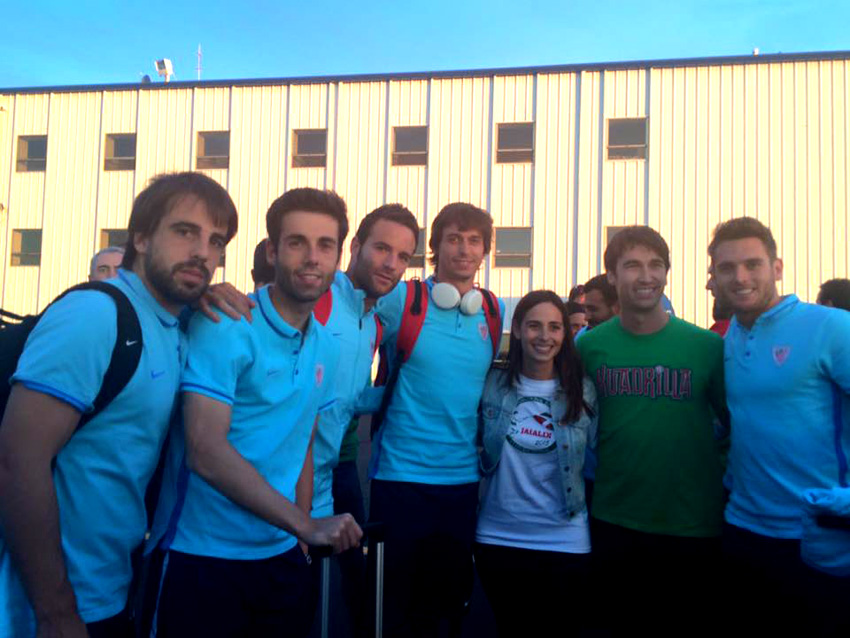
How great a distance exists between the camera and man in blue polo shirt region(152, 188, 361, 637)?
2137mm

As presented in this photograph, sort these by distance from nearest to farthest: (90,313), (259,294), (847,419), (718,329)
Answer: (90,313) < (259,294) < (847,419) < (718,329)

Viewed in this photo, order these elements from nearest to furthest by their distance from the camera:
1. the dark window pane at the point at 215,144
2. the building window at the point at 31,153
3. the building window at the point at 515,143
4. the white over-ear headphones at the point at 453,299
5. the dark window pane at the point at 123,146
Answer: the white over-ear headphones at the point at 453,299 < the building window at the point at 515,143 < the dark window pane at the point at 215,144 < the dark window pane at the point at 123,146 < the building window at the point at 31,153

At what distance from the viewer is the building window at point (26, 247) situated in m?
20.5

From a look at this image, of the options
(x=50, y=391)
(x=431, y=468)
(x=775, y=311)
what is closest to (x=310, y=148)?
(x=431, y=468)

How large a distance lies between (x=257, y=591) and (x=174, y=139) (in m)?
19.8

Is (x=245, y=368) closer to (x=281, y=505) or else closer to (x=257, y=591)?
(x=281, y=505)

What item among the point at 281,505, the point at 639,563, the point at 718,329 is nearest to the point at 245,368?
the point at 281,505

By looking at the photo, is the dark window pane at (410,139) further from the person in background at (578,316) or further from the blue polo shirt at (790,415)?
the blue polo shirt at (790,415)

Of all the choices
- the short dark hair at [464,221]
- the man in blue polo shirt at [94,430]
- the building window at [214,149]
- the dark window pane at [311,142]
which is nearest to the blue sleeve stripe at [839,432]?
the short dark hair at [464,221]

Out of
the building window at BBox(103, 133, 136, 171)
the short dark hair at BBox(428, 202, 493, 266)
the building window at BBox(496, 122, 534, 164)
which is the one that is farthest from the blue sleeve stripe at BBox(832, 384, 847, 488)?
the building window at BBox(103, 133, 136, 171)

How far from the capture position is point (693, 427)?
10.7 feet

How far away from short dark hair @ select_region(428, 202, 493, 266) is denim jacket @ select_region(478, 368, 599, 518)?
0.74 m

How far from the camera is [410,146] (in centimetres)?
1894

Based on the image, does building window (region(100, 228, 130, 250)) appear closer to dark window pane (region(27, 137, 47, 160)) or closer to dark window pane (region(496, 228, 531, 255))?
dark window pane (region(27, 137, 47, 160))
